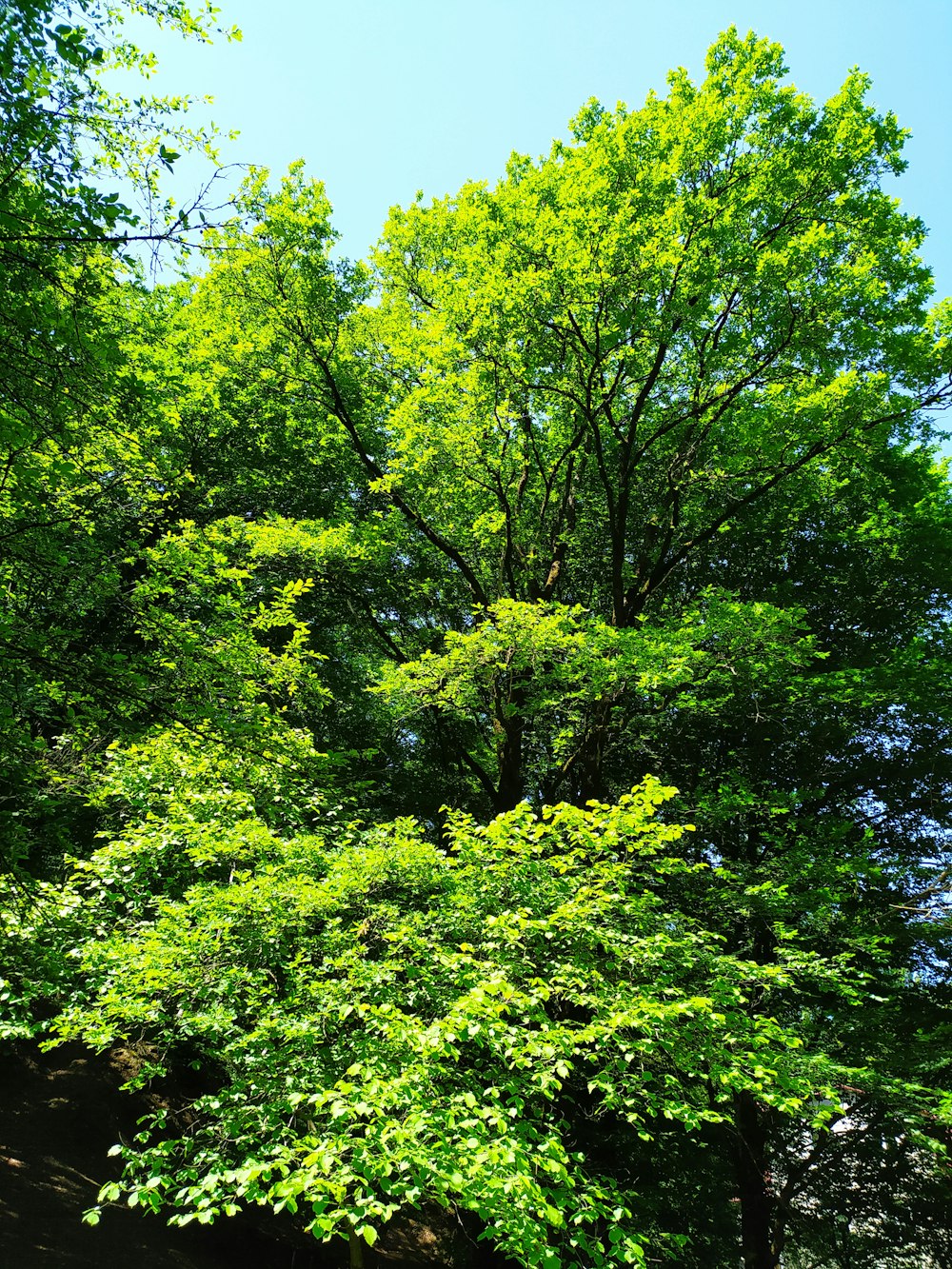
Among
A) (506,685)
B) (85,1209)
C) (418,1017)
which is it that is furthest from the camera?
(506,685)

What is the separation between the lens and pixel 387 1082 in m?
4.06

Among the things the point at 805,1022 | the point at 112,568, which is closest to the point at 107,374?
the point at 112,568

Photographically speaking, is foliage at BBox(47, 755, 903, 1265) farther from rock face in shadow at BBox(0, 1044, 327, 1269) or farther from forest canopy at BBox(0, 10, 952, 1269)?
rock face in shadow at BBox(0, 1044, 327, 1269)

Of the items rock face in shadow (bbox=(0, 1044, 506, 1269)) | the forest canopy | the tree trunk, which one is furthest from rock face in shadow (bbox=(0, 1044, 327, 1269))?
the tree trunk

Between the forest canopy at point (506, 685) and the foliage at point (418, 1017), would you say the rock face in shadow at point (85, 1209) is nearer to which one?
the forest canopy at point (506, 685)

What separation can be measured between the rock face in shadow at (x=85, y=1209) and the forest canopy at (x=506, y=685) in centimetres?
55

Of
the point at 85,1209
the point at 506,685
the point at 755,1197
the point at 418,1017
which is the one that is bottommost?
the point at 85,1209

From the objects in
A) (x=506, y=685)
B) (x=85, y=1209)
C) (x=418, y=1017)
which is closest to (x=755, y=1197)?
(x=506, y=685)

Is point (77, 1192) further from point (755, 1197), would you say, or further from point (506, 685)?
point (755, 1197)

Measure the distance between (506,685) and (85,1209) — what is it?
308 inches

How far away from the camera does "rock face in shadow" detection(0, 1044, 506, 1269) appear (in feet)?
22.9

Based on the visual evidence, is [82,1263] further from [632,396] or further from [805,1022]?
[632,396]

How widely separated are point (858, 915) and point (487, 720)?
6.98 metres

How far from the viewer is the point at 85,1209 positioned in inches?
294
